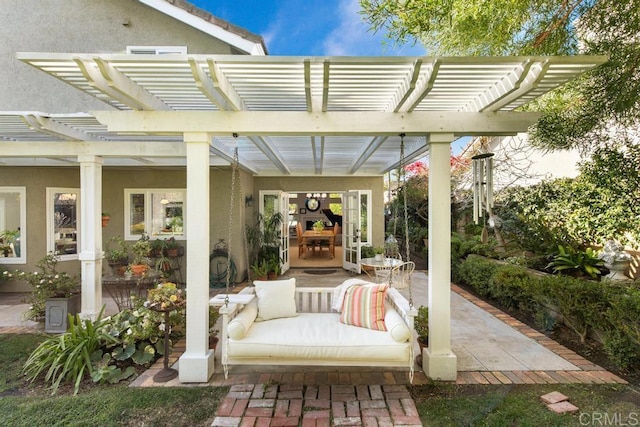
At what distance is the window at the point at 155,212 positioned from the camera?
736 cm

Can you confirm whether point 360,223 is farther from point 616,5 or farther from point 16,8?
point 16,8

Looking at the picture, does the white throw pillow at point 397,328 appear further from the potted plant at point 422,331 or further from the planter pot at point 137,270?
the planter pot at point 137,270

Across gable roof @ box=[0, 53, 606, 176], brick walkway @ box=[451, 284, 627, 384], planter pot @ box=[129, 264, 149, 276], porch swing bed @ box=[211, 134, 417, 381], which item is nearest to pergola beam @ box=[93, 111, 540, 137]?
gable roof @ box=[0, 53, 606, 176]

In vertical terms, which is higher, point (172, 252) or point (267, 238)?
point (267, 238)

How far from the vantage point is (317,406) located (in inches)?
109

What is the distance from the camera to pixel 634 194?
4852 millimetres

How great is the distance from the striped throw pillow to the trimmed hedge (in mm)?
2405

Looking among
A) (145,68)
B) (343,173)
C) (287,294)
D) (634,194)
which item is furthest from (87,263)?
(634,194)

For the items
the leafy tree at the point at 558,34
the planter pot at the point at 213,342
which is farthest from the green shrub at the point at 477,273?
the planter pot at the point at 213,342

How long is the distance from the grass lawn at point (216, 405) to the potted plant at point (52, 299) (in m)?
1.46

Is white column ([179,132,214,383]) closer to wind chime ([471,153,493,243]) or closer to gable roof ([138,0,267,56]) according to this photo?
wind chime ([471,153,493,243])

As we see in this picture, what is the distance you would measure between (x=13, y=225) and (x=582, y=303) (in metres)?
9.80

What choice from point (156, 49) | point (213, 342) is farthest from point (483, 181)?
point (156, 49)

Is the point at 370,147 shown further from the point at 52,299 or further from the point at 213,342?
the point at 52,299
